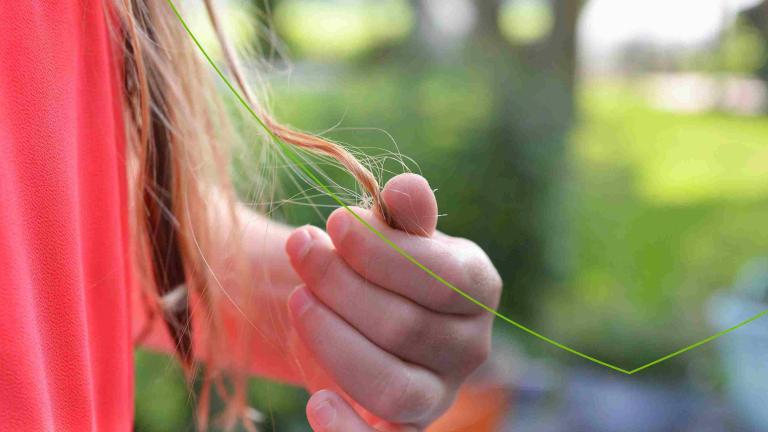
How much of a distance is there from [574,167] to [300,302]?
2.69 feet

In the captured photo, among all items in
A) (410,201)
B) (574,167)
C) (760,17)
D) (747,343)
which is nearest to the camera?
(410,201)

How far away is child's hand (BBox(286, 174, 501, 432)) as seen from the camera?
198 mm

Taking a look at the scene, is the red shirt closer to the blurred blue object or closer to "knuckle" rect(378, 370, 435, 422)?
"knuckle" rect(378, 370, 435, 422)

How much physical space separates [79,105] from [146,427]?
89 cm

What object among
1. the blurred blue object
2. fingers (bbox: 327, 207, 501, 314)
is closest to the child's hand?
fingers (bbox: 327, 207, 501, 314)

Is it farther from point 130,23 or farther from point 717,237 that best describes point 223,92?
point 717,237

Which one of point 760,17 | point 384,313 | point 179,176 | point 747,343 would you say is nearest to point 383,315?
point 384,313

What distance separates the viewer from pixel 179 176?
0.91 feet

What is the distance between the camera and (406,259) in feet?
0.64

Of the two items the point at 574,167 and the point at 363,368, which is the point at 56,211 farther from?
the point at 574,167

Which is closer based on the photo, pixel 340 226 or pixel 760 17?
pixel 340 226

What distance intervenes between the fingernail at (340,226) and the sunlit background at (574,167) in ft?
0.06

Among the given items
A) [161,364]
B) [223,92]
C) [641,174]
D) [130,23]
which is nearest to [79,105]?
[130,23]

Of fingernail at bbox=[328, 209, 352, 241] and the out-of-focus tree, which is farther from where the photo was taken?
the out-of-focus tree
